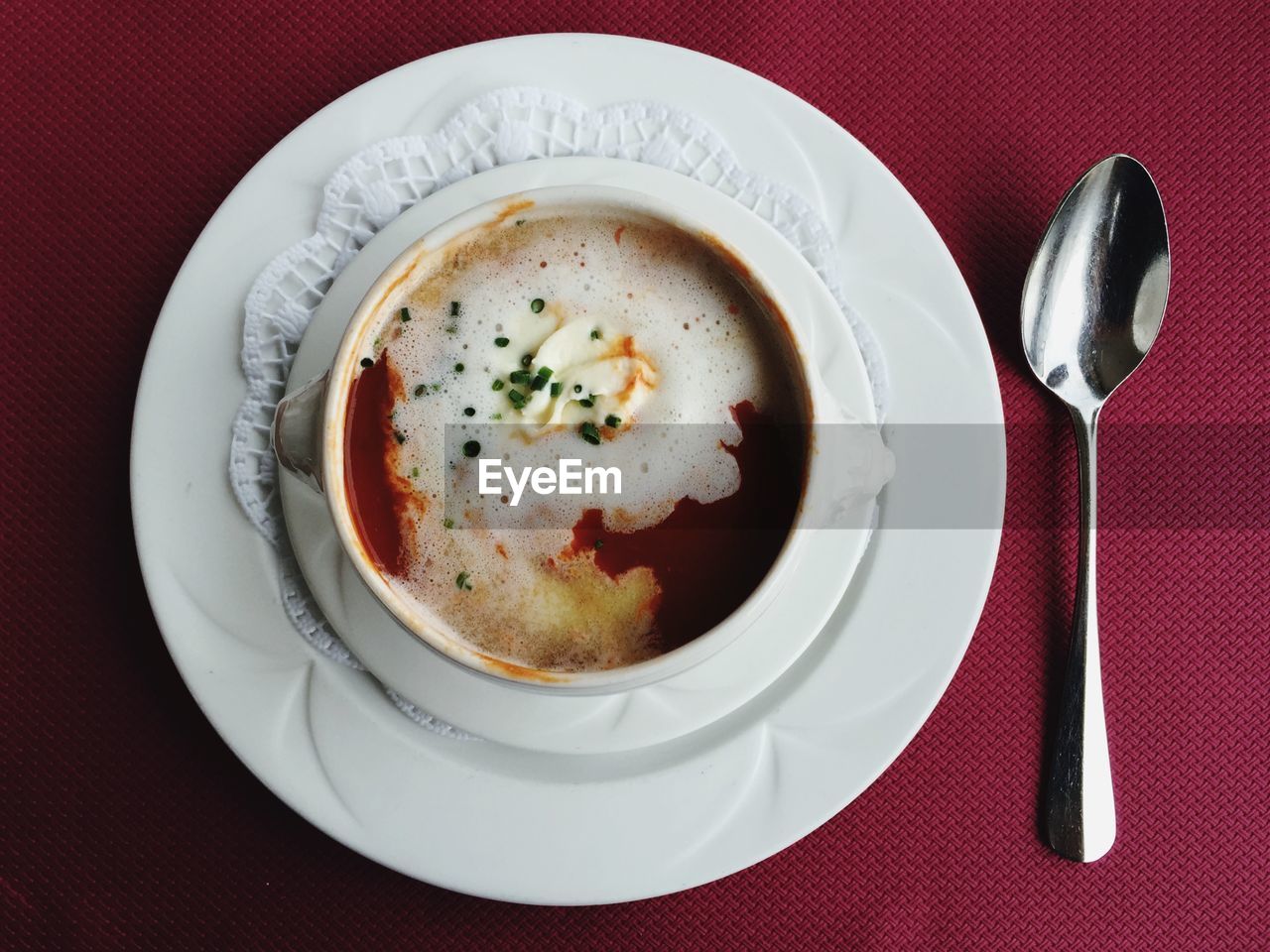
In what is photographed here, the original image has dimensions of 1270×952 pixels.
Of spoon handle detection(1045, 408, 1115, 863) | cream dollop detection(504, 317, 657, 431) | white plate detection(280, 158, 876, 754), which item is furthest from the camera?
spoon handle detection(1045, 408, 1115, 863)

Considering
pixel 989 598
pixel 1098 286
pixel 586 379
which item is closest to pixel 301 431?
pixel 586 379

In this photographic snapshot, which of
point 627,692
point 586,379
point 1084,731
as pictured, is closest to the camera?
point 586,379

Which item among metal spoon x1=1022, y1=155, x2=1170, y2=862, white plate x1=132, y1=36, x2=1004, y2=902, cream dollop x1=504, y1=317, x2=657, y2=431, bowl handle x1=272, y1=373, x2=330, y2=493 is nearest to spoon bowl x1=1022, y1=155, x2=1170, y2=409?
metal spoon x1=1022, y1=155, x2=1170, y2=862

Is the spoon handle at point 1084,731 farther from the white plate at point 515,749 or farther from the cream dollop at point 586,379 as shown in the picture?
the cream dollop at point 586,379

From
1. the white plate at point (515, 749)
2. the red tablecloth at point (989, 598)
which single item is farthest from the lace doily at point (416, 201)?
the red tablecloth at point (989, 598)

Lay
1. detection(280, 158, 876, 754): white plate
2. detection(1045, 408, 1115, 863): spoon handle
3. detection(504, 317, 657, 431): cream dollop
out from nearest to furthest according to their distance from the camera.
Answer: detection(504, 317, 657, 431): cream dollop
detection(280, 158, 876, 754): white plate
detection(1045, 408, 1115, 863): spoon handle

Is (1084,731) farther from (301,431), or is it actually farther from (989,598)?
(301,431)

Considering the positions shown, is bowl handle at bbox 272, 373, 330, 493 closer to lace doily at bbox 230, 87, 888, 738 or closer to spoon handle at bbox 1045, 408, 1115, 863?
lace doily at bbox 230, 87, 888, 738
